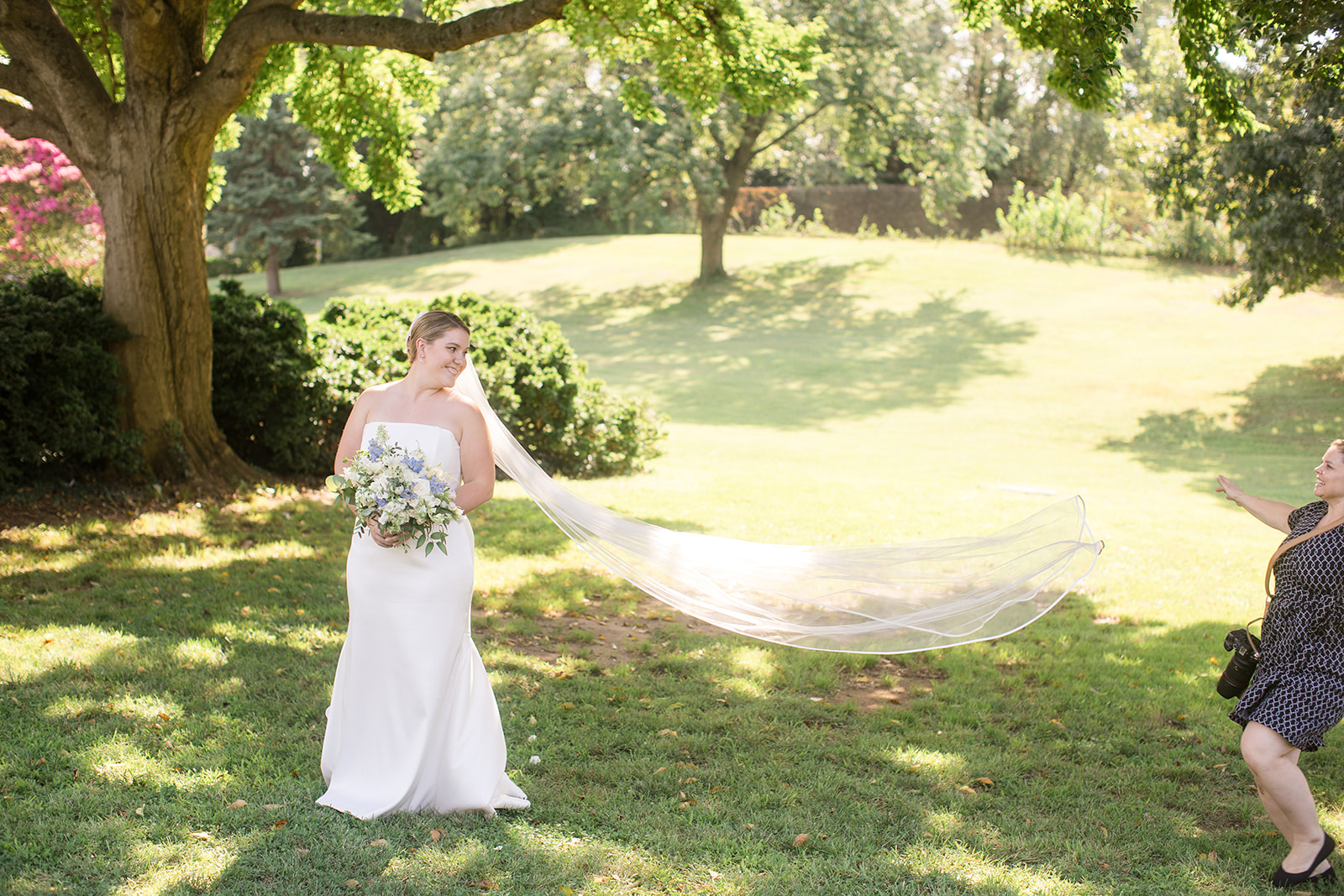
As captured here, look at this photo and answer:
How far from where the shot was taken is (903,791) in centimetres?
491

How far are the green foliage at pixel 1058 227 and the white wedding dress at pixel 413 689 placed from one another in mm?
32779

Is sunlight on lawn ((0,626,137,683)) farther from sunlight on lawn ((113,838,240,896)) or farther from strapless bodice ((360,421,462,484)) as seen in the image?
strapless bodice ((360,421,462,484))

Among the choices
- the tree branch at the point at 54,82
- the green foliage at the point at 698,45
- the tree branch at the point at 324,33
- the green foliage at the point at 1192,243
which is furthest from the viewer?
the green foliage at the point at 1192,243

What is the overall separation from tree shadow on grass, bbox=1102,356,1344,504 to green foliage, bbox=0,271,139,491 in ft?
43.8

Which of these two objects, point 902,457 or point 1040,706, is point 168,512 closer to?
point 1040,706

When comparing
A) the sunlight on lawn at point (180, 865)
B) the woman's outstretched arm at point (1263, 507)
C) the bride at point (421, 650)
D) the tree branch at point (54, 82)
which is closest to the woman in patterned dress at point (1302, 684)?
the woman's outstretched arm at point (1263, 507)

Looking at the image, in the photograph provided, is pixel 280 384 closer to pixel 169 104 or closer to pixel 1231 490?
pixel 169 104

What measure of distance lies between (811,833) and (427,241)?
137 ft

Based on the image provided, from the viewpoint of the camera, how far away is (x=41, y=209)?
1625 centimetres

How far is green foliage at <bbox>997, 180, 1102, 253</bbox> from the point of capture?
1308 inches

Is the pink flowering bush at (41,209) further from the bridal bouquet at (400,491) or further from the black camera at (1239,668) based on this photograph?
the black camera at (1239,668)

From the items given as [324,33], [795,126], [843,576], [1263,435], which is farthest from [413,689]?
[795,126]

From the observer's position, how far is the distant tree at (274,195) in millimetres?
30906

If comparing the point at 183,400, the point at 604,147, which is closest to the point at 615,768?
the point at 183,400
